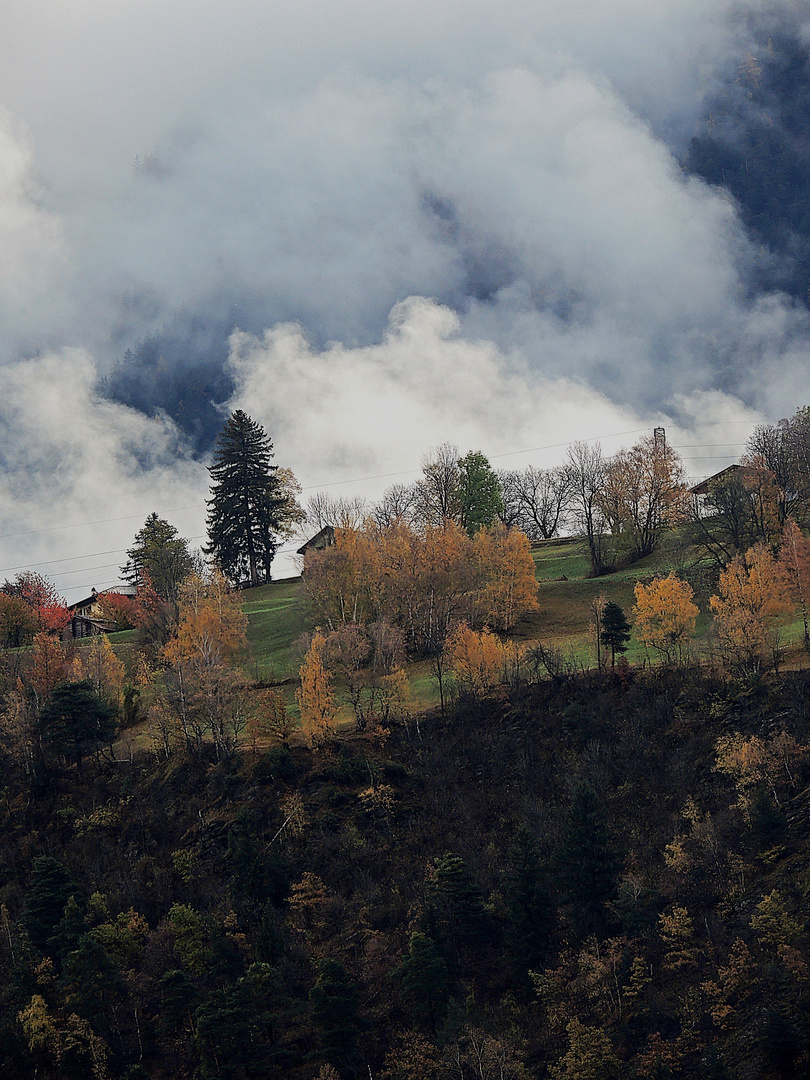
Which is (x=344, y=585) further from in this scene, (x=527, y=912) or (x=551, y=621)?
(x=527, y=912)

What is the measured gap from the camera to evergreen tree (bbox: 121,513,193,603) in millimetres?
87938

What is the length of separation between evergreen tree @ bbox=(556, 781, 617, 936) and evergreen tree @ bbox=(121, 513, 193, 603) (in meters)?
47.2

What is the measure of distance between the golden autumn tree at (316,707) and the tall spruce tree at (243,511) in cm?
4124

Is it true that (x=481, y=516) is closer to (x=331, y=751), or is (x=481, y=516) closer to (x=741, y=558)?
(x=741, y=558)

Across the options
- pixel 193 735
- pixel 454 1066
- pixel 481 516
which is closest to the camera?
pixel 454 1066

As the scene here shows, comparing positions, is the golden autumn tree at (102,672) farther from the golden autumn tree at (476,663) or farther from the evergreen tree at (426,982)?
the evergreen tree at (426,982)

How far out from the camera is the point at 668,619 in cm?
5709

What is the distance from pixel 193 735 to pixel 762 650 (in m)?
34.1

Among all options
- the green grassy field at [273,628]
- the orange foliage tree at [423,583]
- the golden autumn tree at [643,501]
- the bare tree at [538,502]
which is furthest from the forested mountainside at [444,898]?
the bare tree at [538,502]

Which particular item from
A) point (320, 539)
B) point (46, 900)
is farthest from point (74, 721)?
point (320, 539)

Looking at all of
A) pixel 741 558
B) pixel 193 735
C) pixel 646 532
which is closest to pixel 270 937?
pixel 193 735

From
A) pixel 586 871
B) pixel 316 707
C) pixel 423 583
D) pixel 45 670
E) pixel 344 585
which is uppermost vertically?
pixel 344 585

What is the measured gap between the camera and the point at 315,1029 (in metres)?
39.8

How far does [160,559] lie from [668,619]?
52.4 metres
